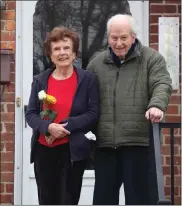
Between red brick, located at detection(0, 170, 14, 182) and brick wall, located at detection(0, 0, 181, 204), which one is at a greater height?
brick wall, located at detection(0, 0, 181, 204)

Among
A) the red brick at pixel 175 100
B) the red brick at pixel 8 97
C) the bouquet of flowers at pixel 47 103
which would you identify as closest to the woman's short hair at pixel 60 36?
the bouquet of flowers at pixel 47 103

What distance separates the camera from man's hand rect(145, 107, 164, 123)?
3.72m

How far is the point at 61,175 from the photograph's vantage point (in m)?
3.89

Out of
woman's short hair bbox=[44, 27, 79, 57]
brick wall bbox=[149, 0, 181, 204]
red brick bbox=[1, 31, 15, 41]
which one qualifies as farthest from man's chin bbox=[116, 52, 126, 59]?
red brick bbox=[1, 31, 15, 41]

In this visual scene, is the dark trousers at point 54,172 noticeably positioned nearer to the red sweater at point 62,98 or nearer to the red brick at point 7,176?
the red sweater at point 62,98

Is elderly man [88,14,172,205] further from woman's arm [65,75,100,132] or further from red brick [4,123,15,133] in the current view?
red brick [4,123,15,133]

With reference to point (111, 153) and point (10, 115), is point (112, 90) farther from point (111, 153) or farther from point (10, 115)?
point (10, 115)

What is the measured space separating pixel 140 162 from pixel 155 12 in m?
2.16

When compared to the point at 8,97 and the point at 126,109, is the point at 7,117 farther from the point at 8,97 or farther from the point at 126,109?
the point at 126,109

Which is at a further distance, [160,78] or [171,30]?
[171,30]

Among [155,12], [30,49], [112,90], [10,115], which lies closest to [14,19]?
[30,49]

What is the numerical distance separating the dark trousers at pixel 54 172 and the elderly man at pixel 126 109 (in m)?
0.25

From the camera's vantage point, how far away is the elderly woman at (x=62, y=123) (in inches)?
151

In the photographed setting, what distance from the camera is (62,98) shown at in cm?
388
